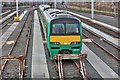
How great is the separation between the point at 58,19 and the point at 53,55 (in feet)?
6.18

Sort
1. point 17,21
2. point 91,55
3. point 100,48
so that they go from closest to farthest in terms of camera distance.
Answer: point 91,55 → point 100,48 → point 17,21

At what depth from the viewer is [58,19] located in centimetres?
1448

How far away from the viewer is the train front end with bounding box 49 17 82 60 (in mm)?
14094

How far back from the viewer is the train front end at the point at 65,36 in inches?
555

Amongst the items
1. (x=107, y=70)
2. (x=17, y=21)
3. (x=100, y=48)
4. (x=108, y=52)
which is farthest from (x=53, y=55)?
(x=17, y=21)

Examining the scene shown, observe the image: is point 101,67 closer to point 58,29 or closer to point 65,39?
point 65,39

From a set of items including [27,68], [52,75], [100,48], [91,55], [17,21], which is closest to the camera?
[52,75]

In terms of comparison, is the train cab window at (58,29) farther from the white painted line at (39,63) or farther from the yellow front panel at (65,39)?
the white painted line at (39,63)

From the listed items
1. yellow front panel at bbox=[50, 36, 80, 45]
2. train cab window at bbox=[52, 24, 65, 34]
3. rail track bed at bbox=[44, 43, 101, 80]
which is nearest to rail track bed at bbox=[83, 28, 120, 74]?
rail track bed at bbox=[44, 43, 101, 80]

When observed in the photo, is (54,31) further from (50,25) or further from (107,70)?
(107,70)

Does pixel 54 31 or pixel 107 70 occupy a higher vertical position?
pixel 54 31

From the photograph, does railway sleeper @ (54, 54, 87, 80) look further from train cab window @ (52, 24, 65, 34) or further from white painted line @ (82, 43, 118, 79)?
train cab window @ (52, 24, 65, 34)

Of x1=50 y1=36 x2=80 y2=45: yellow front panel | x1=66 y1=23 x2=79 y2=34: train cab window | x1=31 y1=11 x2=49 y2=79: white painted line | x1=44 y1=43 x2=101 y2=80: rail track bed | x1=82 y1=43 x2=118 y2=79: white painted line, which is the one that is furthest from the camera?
x1=66 y1=23 x2=79 y2=34: train cab window

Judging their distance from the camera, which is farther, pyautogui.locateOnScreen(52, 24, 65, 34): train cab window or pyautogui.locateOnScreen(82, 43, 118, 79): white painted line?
pyautogui.locateOnScreen(52, 24, 65, 34): train cab window
